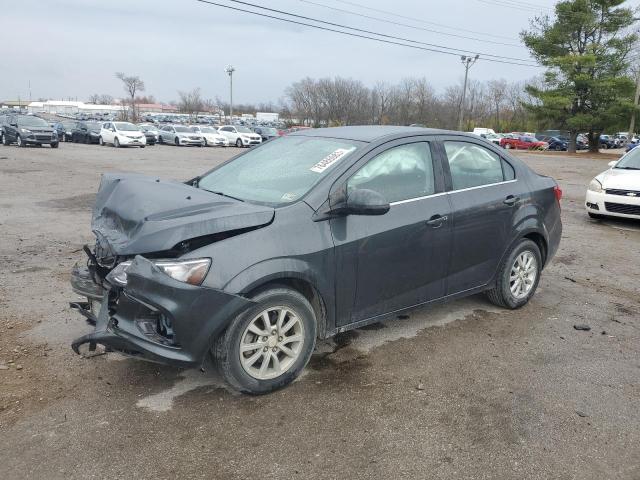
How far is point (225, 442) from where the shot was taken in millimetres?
2955

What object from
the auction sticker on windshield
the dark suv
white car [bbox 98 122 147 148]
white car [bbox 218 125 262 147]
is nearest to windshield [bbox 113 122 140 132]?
white car [bbox 98 122 147 148]

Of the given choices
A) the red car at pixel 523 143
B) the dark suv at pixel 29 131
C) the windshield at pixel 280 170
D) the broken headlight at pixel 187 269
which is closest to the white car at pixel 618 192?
the windshield at pixel 280 170

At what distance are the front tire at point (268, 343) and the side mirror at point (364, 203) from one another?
0.67 meters

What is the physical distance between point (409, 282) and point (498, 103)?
300 ft

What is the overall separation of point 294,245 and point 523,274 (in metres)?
2.74

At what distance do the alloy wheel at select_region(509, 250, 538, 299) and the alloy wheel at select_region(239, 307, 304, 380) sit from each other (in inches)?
96.3

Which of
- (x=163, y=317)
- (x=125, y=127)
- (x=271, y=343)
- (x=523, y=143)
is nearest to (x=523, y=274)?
(x=271, y=343)

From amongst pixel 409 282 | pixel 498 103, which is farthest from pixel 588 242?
pixel 498 103

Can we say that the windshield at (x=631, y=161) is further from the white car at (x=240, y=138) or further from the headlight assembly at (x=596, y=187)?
the white car at (x=240, y=138)

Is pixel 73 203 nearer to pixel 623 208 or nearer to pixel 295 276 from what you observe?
pixel 295 276

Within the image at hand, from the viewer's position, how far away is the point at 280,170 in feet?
13.4

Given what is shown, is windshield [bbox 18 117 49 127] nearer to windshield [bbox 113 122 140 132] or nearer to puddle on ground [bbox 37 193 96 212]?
windshield [bbox 113 122 140 132]

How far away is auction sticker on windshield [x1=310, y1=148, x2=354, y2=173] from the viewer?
3.82 metres

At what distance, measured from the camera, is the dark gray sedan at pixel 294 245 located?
3.09 metres
